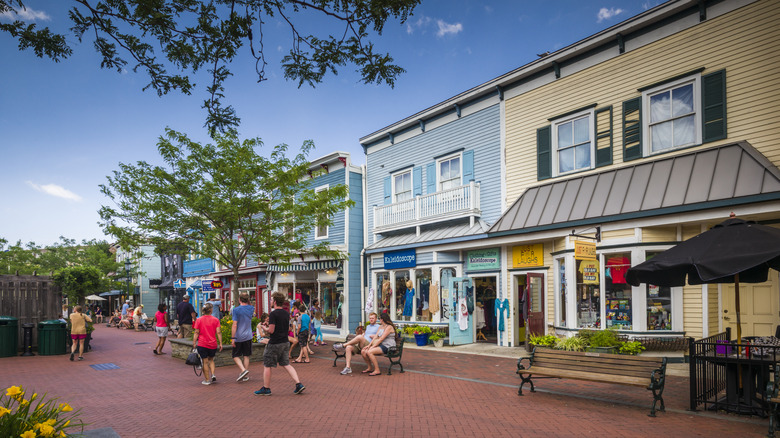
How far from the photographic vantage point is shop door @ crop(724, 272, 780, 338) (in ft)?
35.9

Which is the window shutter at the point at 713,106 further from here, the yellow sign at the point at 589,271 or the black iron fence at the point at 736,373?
the black iron fence at the point at 736,373

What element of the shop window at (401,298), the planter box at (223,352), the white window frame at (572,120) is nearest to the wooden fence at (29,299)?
the planter box at (223,352)

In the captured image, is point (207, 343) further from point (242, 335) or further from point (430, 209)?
point (430, 209)

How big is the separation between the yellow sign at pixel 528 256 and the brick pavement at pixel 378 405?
11.7 ft

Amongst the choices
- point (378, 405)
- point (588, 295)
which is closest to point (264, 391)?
point (378, 405)

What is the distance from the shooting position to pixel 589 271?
1238 cm

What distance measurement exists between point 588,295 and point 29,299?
714 inches

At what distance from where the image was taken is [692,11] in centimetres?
1216

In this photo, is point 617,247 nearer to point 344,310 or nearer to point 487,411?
point 487,411

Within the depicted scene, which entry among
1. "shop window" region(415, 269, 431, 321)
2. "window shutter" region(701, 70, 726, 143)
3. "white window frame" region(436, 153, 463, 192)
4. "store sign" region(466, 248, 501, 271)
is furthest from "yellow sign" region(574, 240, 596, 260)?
"shop window" region(415, 269, 431, 321)

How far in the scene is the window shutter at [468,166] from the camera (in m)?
17.2

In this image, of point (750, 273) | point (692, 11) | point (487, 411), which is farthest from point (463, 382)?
point (692, 11)

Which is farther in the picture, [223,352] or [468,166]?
[468,166]

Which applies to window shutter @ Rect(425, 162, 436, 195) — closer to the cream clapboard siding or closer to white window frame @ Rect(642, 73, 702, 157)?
the cream clapboard siding
